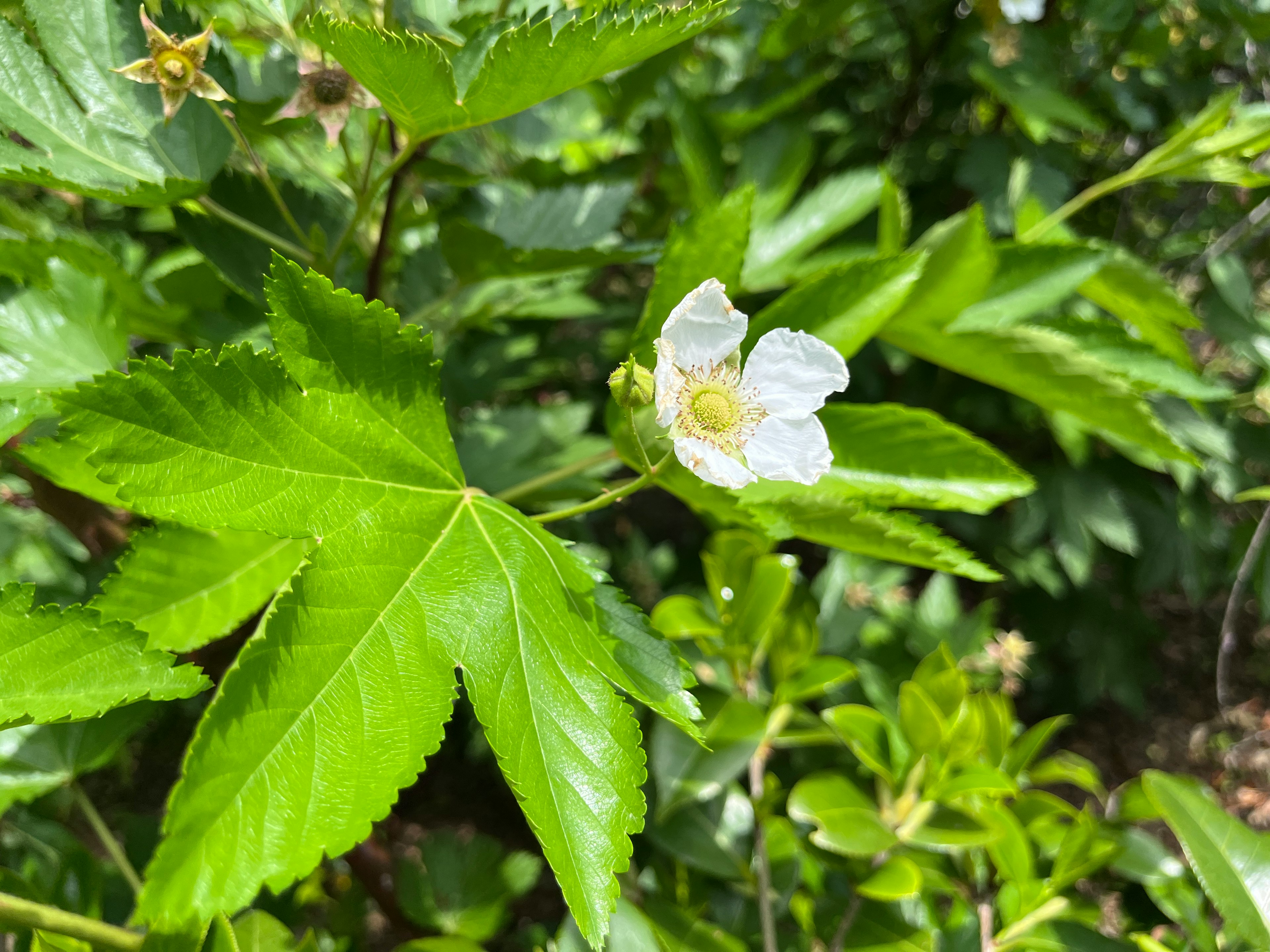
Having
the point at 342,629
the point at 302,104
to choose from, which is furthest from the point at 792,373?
the point at 302,104

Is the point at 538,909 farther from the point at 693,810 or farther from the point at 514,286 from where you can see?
the point at 514,286

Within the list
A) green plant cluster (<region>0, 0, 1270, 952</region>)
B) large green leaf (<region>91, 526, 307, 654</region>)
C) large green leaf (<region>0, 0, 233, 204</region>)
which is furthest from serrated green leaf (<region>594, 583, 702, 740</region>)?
large green leaf (<region>0, 0, 233, 204</region>)

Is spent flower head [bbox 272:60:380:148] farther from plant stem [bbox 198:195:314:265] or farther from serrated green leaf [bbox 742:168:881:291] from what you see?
serrated green leaf [bbox 742:168:881:291]

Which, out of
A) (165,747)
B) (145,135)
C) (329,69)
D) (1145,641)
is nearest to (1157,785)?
(329,69)

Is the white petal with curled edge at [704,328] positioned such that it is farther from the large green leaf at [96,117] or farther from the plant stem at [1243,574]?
the plant stem at [1243,574]

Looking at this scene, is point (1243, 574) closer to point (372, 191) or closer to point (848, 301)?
point (848, 301)

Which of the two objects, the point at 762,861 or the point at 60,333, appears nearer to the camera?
the point at 60,333

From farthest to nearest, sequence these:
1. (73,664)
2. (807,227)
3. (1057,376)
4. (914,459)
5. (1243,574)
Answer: (1243,574) → (807,227) → (1057,376) → (914,459) → (73,664)
